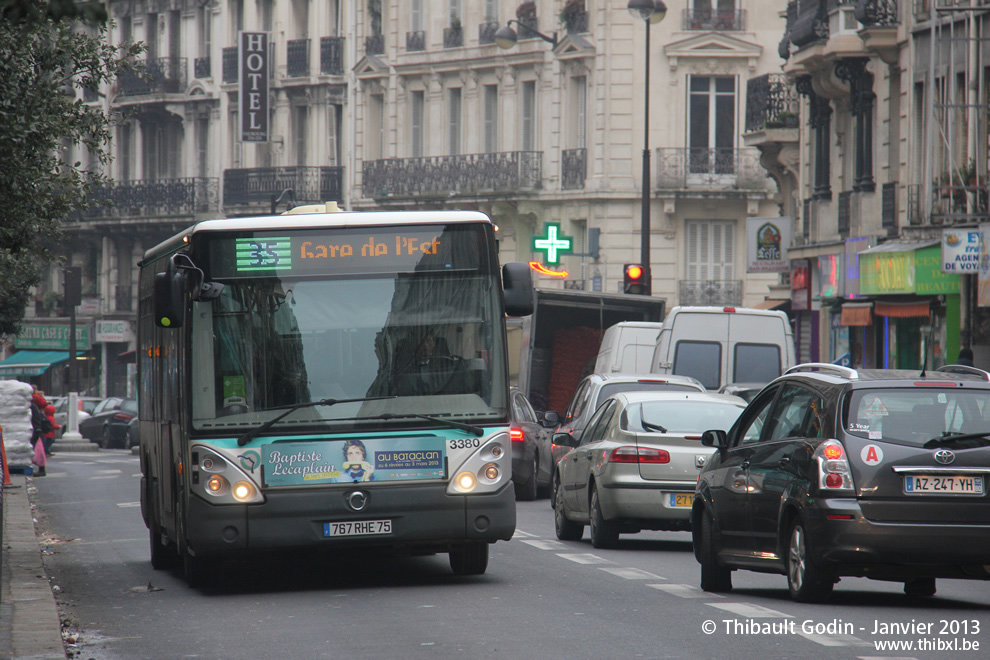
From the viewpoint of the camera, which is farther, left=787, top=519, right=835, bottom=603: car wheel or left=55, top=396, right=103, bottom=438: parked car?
left=55, top=396, right=103, bottom=438: parked car

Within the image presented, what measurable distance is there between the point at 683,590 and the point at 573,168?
38.9m

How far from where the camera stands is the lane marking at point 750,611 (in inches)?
419

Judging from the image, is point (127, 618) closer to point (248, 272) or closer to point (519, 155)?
point (248, 272)

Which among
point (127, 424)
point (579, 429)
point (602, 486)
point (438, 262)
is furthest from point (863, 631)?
point (127, 424)

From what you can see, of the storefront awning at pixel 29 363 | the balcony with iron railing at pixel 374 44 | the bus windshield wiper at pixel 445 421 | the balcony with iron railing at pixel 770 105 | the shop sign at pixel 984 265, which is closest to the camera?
the bus windshield wiper at pixel 445 421

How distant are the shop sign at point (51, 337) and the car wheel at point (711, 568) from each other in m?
55.1

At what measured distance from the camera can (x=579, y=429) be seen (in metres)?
20.1

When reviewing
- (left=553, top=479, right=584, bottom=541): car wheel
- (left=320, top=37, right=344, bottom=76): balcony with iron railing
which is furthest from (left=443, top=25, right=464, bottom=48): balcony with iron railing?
(left=553, top=479, right=584, bottom=541): car wheel

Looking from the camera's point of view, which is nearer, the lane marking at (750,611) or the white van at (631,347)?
the lane marking at (750,611)

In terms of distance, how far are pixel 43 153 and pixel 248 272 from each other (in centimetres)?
280

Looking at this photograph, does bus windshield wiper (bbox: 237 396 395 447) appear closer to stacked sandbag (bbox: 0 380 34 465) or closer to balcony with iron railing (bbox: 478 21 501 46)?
stacked sandbag (bbox: 0 380 34 465)

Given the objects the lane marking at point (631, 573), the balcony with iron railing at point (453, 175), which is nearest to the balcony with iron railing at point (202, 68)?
the balcony with iron railing at point (453, 175)

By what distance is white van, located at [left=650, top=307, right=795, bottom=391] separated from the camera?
87.0 ft

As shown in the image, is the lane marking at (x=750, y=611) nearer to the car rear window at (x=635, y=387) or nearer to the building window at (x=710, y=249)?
the car rear window at (x=635, y=387)
